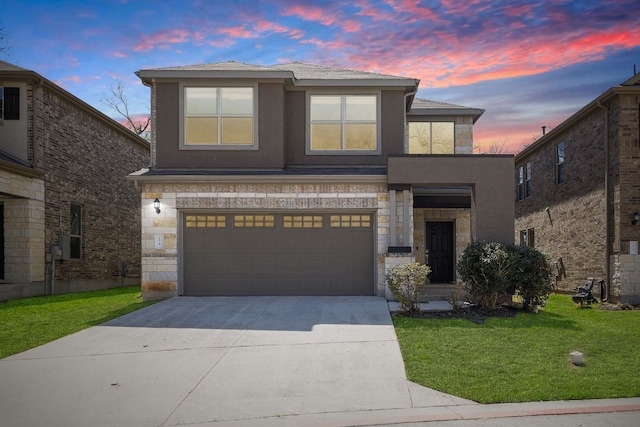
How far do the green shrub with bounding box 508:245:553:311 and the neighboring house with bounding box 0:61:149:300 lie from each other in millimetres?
13760

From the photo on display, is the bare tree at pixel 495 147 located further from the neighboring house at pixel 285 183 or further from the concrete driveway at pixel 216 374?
the concrete driveway at pixel 216 374

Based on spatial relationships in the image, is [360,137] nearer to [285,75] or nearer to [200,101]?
[285,75]

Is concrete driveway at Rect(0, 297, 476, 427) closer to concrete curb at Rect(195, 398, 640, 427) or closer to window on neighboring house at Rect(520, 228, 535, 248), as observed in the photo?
concrete curb at Rect(195, 398, 640, 427)

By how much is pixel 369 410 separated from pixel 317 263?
29.6 ft

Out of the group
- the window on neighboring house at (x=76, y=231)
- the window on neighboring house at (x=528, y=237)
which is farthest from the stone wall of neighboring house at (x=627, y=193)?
the window on neighboring house at (x=76, y=231)

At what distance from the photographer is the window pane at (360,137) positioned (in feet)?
54.0

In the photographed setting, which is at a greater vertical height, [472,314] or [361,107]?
[361,107]

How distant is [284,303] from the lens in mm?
13938

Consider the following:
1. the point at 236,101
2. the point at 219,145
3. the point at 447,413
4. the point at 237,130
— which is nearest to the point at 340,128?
the point at 237,130

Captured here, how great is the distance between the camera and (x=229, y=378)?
776cm

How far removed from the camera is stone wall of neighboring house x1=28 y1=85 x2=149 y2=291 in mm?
18984

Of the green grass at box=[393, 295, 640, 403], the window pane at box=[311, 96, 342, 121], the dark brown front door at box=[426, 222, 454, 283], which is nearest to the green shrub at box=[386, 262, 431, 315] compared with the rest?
the green grass at box=[393, 295, 640, 403]

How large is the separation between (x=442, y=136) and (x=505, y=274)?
9.05m

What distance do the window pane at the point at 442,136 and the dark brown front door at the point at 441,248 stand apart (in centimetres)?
288
